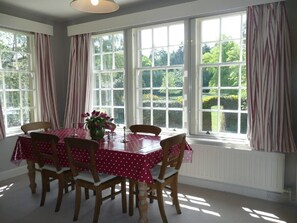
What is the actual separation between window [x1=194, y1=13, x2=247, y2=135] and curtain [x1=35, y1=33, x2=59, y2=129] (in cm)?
268

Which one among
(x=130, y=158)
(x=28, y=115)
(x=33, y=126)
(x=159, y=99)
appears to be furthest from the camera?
(x=28, y=115)

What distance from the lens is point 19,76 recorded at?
14.0ft

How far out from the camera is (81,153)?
2.68 meters

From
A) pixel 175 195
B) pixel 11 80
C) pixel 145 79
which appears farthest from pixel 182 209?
pixel 11 80

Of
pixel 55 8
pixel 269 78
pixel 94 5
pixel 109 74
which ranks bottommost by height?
pixel 269 78

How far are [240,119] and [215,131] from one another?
0.40 metres

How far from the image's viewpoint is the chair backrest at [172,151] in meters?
2.37

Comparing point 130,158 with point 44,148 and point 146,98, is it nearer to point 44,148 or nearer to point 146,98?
point 44,148

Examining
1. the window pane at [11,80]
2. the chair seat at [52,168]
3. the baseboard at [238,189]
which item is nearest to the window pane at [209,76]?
the baseboard at [238,189]

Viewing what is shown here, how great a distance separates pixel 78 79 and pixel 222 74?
2539mm

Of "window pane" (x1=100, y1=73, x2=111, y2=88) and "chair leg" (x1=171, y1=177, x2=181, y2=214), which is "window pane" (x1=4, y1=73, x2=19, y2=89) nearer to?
"window pane" (x1=100, y1=73, x2=111, y2=88)

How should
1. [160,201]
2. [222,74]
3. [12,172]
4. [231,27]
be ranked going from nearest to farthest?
[160,201] < [231,27] < [222,74] < [12,172]

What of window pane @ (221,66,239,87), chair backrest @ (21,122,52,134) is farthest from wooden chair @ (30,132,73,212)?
window pane @ (221,66,239,87)

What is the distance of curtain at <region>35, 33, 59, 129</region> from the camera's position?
4.42 metres
